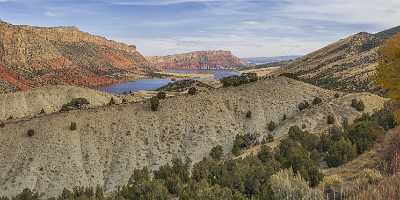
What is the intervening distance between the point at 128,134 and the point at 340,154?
1174 inches

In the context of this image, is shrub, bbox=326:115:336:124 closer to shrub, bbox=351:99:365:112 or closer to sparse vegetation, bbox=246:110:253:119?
shrub, bbox=351:99:365:112

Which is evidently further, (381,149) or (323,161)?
(323,161)

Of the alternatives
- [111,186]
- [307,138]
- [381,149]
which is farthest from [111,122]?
[381,149]

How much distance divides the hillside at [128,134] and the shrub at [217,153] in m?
1.29

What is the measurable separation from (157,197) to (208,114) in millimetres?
33607

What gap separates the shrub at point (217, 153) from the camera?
4712 centimetres

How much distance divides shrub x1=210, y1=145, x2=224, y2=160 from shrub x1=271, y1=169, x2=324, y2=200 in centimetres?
2940

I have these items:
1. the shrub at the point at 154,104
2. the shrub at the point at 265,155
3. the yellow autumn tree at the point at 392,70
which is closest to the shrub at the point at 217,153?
the shrub at the point at 154,104

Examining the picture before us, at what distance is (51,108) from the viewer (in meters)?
105

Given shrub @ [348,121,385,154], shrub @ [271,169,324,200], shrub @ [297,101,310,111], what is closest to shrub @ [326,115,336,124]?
shrub @ [297,101,310,111]

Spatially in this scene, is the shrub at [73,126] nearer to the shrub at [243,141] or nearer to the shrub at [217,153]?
the shrub at [217,153]

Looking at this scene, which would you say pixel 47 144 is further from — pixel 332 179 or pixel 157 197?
pixel 332 179

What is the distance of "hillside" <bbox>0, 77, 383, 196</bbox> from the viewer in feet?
150

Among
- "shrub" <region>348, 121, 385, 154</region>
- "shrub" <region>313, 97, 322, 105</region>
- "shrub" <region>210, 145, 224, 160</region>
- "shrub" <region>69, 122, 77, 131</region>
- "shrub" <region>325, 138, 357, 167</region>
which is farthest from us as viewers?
"shrub" <region>313, 97, 322, 105</region>
